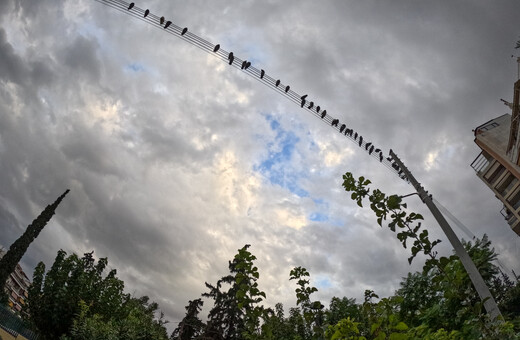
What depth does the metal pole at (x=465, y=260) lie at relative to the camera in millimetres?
2666

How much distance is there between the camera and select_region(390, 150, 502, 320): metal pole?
2.67 metres

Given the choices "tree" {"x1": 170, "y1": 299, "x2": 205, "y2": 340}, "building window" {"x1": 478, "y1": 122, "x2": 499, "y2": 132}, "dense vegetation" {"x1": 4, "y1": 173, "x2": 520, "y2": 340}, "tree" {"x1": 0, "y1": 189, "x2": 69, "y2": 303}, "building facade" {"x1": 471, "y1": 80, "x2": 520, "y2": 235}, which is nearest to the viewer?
"dense vegetation" {"x1": 4, "y1": 173, "x2": 520, "y2": 340}

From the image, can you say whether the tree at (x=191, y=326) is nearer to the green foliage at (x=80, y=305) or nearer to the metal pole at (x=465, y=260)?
the green foliage at (x=80, y=305)

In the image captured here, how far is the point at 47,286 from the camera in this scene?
20.3 metres

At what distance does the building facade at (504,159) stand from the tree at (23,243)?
47670 mm

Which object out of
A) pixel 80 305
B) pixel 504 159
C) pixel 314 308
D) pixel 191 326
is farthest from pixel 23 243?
pixel 504 159

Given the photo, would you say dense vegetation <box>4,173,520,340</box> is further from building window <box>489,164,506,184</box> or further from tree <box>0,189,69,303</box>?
tree <box>0,189,69,303</box>

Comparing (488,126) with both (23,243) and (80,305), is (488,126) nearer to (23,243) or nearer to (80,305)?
(80,305)

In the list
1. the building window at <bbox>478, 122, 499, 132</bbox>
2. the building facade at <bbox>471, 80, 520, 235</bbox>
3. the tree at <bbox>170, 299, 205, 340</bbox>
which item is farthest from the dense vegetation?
the building window at <bbox>478, 122, 499, 132</bbox>

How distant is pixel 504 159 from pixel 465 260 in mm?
25789

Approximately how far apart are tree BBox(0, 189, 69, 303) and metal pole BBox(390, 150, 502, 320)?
39.2m

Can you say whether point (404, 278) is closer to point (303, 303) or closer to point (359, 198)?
point (303, 303)

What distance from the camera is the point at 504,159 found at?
2209 cm

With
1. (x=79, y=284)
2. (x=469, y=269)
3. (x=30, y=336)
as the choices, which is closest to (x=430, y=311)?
(x=469, y=269)
